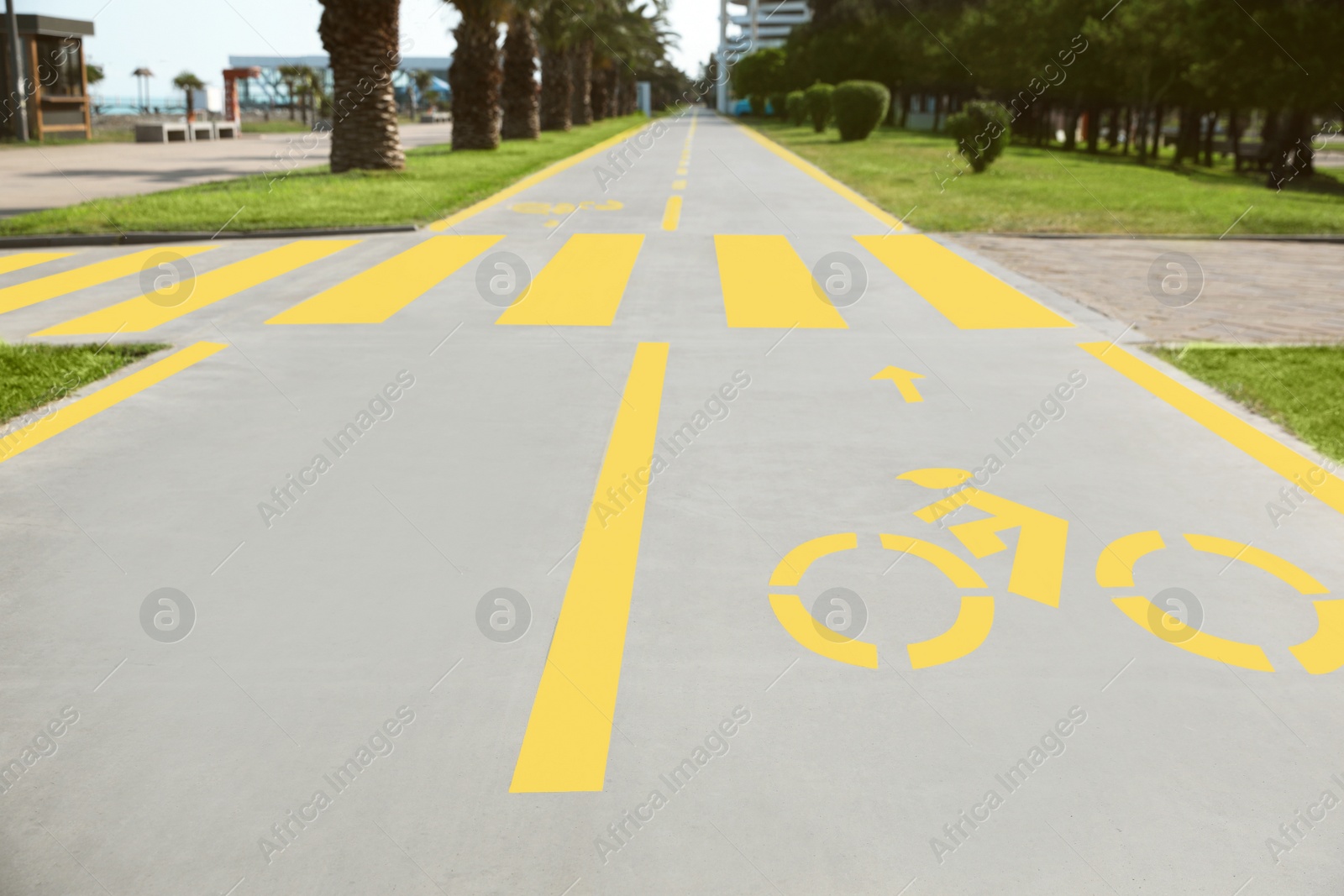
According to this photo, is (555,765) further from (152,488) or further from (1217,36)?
(1217,36)

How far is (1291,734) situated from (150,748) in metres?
3.44

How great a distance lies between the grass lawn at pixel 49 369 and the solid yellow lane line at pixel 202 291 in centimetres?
71

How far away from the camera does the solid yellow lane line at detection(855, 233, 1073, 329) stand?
31.2ft

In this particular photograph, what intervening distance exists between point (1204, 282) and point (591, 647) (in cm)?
945

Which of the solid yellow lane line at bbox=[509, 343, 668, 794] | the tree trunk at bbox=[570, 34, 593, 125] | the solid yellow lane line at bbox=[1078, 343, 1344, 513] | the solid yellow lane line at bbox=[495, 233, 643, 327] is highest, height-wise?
the tree trunk at bbox=[570, 34, 593, 125]

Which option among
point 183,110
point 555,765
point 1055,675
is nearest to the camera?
point 555,765

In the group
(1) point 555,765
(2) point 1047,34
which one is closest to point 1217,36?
(2) point 1047,34

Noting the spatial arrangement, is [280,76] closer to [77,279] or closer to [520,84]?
[520,84]

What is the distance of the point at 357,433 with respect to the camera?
643cm

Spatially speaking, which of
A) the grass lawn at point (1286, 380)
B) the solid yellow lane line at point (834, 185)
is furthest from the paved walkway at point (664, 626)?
the solid yellow lane line at point (834, 185)

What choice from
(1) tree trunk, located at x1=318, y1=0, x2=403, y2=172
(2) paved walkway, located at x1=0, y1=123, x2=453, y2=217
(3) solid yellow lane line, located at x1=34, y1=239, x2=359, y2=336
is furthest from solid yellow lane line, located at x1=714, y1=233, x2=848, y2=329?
(1) tree trunk, located at x1=318, y1=0, x2=403, y2=172

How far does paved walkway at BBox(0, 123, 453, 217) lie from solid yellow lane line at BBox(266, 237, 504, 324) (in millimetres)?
7435

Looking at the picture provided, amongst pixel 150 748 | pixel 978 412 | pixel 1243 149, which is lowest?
pixel 150 748

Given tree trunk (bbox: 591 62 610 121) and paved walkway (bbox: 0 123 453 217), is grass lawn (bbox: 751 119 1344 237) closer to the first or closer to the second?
paved walkway (bbox: 0 123 453 217)
